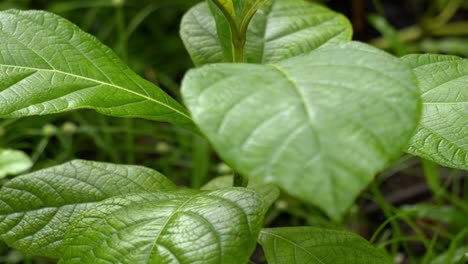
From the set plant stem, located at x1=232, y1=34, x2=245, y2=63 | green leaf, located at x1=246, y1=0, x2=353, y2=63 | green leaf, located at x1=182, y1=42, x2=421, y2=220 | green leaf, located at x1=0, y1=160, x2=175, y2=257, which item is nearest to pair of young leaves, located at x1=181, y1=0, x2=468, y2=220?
green leaf, located at x1=182, y1=42, x2=421, y2=220

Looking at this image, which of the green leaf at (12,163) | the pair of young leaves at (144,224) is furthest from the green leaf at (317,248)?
the green leaf at (12,163)

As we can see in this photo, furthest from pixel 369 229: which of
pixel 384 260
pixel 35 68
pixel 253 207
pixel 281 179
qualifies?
pixel 281 179

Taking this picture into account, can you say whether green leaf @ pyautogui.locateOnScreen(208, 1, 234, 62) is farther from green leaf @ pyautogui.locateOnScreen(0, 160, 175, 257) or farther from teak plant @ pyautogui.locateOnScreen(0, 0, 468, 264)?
green leaf @ pyautogui.locateOnScreen(0, 160, 175, 257)

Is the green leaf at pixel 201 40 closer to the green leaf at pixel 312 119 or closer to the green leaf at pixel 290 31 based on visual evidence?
the green leaf at pixel 290 31

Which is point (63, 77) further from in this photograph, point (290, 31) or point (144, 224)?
point (290, 31)

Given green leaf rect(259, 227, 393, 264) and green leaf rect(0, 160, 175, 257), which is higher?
green leaf rect(0, 160, 175, 257)

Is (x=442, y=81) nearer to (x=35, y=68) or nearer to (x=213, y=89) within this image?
(x=213, y=89)
